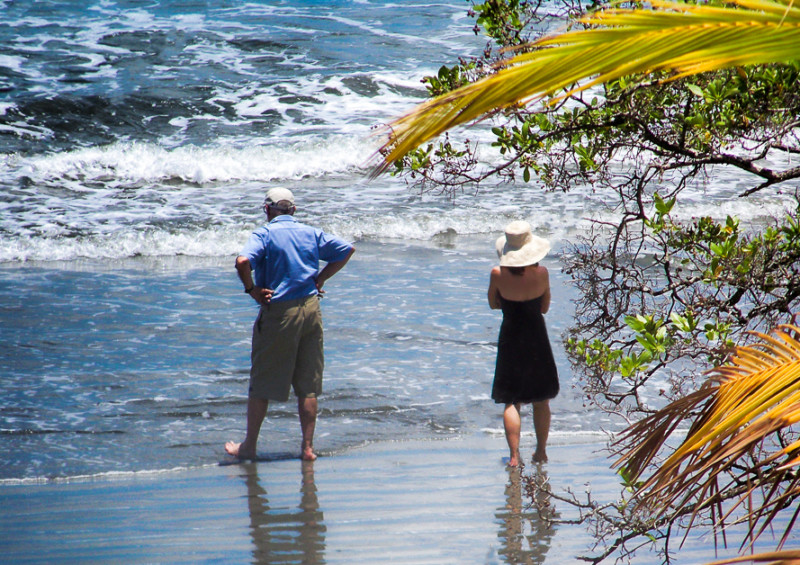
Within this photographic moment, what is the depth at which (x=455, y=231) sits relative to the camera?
14031 millimetres

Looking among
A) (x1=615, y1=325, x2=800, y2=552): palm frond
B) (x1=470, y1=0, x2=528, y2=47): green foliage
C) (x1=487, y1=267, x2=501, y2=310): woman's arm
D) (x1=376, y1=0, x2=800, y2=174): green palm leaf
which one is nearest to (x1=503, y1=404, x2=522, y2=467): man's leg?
(x1=487, y1=267, x2=501, y2=310): woman's arm

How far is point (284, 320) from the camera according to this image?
586cm

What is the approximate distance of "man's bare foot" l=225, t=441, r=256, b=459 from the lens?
5703mm

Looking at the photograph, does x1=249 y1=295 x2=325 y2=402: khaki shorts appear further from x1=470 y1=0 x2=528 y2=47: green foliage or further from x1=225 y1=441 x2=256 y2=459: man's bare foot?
x1=470 y1=0 x2=528 y2=47: green foliage

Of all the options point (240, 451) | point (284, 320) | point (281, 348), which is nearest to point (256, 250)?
point (284, 320)

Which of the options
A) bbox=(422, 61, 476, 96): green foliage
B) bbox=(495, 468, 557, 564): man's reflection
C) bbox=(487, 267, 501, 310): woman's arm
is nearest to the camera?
bbox=(422, 61, 476, 96): green foliage

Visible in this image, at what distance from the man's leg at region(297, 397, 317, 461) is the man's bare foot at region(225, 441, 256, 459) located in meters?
0.35

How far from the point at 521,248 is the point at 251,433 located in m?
2.27

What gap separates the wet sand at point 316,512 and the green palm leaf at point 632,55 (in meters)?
2.99

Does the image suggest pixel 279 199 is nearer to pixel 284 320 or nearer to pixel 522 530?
pixel 284 320

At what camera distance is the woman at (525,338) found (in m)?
5.67

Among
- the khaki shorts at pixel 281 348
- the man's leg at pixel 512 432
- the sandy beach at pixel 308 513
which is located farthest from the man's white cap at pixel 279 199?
the man's leg at pixel 512 432

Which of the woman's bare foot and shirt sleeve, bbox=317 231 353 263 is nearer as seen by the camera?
the woman's bare foot

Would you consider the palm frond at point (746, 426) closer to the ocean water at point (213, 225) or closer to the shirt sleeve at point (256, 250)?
the ocean water at point (213, 225)
